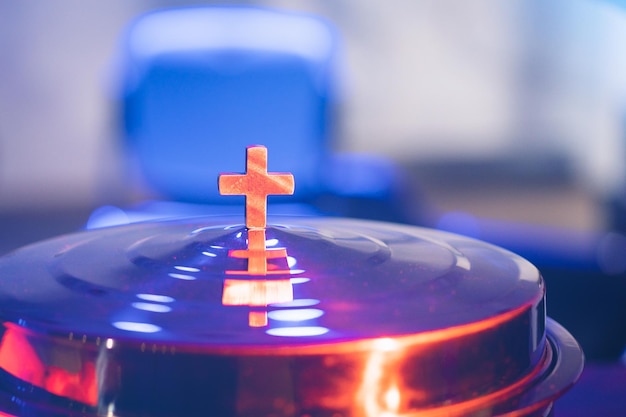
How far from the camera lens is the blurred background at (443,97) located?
10.5ft

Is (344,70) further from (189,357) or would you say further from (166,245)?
(189,357)

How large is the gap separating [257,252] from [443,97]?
9.01 ft

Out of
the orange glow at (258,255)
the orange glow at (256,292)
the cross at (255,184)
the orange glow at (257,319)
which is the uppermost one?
the cross at (255,184)

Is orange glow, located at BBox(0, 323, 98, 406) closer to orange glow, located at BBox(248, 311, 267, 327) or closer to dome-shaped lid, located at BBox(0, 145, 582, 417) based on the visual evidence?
dome-shaped lid, located at BBox(0, 145, 582, 417)

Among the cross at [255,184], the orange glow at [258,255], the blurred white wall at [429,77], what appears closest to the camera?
the orange glow at [258,255]

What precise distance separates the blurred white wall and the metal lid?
266 centimetres

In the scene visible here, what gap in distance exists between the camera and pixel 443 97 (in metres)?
3.27

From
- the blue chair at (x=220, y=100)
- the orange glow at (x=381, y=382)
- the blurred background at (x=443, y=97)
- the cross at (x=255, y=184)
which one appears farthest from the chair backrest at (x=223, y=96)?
the orange glow at (x=381, y=382)

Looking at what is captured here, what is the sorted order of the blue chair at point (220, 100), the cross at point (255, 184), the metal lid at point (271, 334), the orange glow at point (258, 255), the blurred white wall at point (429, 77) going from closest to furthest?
1. the metal lid at point (271, 334)
2. the orange glow at point (258, 255)
3. the cross at point (255, 184)
4. the blue chair at point (220, 100)
5. the blurred white wall at point (429, 77)

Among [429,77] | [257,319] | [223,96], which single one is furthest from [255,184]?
[429,77]

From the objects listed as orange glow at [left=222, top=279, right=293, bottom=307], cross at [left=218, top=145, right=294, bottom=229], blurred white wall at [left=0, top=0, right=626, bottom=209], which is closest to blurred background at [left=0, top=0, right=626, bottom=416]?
blurred white wall at [left=0, top=0, right=626, bottom=209]

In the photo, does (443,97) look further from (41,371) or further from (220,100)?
(41,371)

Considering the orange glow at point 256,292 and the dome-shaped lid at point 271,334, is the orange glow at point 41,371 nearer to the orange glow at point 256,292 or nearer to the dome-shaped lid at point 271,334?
the dome-shaped lid at point 271,334

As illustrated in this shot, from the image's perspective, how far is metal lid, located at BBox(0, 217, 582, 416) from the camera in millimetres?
502
